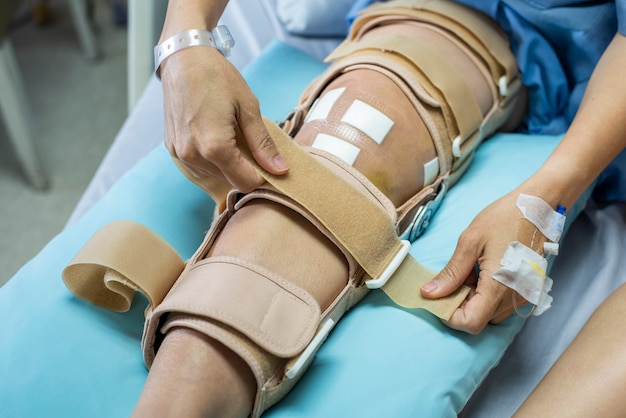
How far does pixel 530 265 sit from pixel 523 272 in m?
0.01

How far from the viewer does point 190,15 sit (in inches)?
35.7

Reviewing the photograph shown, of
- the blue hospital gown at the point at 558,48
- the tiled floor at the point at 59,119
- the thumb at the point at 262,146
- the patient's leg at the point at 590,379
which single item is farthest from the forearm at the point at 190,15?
the tiled floor at the point at 59,119

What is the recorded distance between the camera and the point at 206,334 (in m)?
0.72

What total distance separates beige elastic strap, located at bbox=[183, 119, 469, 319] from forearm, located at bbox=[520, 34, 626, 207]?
20 centimetres

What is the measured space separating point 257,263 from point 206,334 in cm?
11

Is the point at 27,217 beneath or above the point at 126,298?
beneath

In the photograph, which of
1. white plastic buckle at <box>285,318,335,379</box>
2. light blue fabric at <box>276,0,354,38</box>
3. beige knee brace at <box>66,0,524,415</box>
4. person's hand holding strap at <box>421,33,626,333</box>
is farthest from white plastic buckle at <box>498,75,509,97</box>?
white plastic buckle at <box>285,318,335,379</box>

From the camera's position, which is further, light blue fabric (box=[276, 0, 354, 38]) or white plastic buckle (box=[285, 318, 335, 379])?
light blue fabric (box=[276, 0, 354, 38])

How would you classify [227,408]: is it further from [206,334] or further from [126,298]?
[126,298]

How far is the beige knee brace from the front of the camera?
0.73m

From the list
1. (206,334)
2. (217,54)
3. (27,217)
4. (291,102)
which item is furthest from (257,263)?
(27,217)

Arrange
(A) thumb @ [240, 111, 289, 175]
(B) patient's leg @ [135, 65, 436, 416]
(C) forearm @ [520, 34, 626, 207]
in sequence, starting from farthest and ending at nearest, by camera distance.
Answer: (C) forearm @ [520, 34, 626, 207], (A) thumb @ [240, 111, 289, 175], (B) patient's leg @ [135, 65, 436, 416]

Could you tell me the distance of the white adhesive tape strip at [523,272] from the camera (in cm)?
82

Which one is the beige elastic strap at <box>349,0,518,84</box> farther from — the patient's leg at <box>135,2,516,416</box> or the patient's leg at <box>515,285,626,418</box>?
the patient's leg at <box>515,285,626,418</box>
